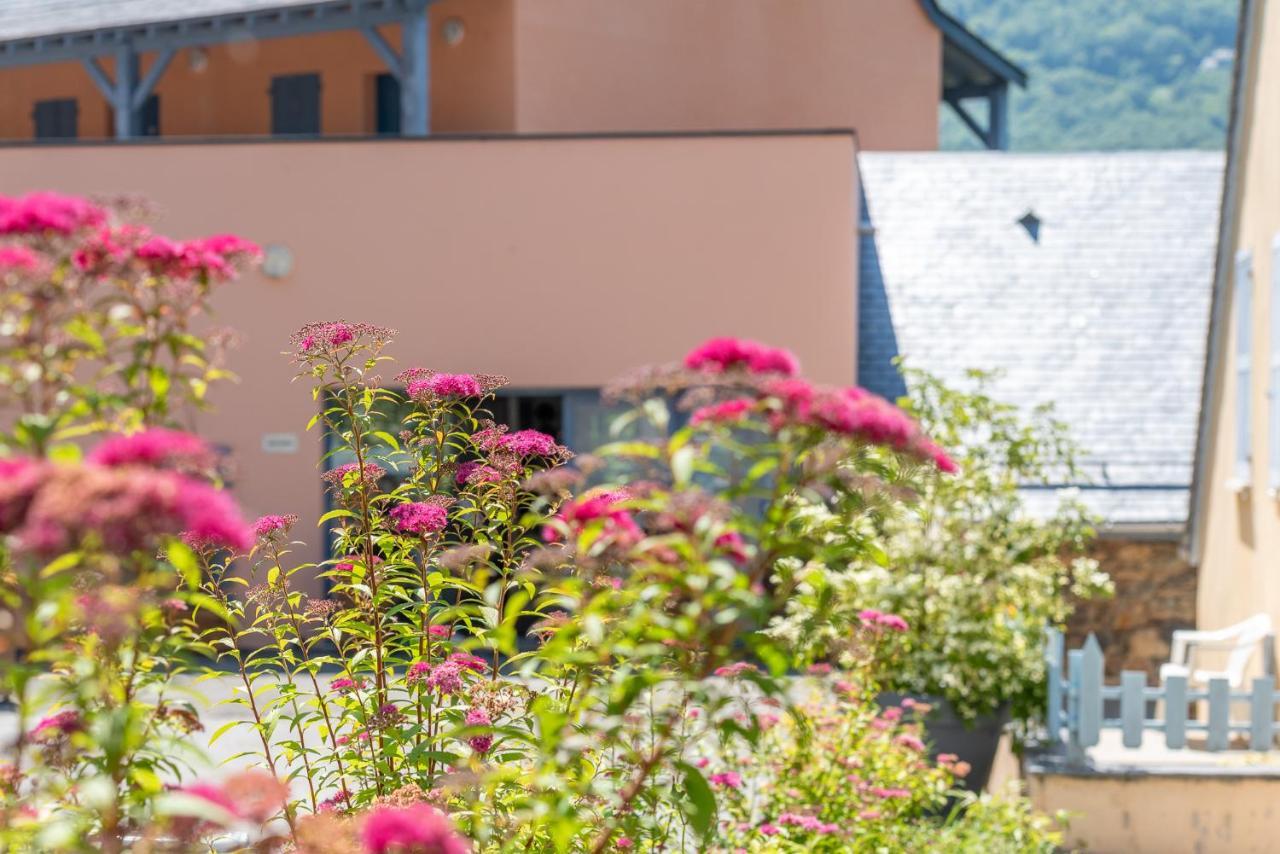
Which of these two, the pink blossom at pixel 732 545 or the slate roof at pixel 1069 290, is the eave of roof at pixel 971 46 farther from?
the pink blossom at pixel 732 545

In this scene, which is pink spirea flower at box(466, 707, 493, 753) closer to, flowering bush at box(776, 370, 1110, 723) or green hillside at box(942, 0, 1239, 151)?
flowering bush at box(776, 370, 1110, 723)

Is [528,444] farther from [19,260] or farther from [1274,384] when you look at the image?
[1274,384]

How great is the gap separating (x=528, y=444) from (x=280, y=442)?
32.2ft

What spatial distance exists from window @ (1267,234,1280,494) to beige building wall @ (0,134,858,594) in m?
5.21

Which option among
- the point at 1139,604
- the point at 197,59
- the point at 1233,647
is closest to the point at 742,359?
the point at 1233,647

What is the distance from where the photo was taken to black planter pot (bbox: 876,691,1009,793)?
7.70 m

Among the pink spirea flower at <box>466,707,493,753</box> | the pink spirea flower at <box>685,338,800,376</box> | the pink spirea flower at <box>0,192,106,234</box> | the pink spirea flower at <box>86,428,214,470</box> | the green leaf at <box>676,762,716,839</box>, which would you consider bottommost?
the pink spirea flower at <box>466,707,493,753</box>

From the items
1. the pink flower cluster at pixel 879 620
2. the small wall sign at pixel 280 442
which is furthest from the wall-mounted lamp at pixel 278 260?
the pink flower cluster at pixel 879 620

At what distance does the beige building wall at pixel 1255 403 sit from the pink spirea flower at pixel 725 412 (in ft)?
20.2

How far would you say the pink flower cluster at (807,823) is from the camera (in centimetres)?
530

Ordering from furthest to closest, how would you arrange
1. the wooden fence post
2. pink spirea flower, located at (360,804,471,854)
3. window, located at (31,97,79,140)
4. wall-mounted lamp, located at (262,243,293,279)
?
window, located at (31,97,79,140)
wall-mounted lamp, located at (262,243,293,279)
the wooden fence post
pink spirea flower, located at (360,804,471,854)

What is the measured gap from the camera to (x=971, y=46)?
20.2m

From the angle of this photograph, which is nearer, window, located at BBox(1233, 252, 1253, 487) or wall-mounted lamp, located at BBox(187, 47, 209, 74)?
window, located at BBox(1233, 252, 1253, 487)

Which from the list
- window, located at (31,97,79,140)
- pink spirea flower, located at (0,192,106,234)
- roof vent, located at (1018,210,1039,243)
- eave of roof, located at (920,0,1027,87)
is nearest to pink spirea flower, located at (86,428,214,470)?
pink spirea flower, located at (0,192,106,234)
